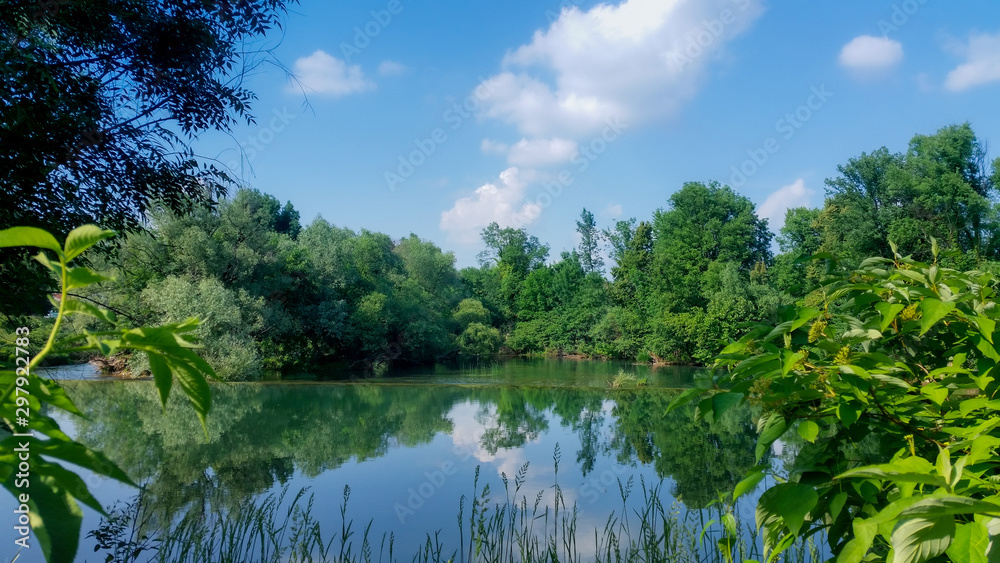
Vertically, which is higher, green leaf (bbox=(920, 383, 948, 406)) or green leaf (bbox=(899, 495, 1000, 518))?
green leaf (bbox=(920, 383, 948, 406))

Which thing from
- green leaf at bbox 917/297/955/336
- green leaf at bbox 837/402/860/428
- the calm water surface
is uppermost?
green leaf at bbox 917/297/955/336

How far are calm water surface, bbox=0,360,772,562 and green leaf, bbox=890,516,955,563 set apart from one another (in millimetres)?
3128

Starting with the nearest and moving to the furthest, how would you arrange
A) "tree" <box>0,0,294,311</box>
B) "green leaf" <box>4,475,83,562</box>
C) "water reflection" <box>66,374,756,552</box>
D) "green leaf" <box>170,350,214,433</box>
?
1. "green leaf" <box>4,475,83,562</box>
2. "green leaf" <box>170,350,214,433</box>
3. "tree" <box>0,0,294,311</box>
4. "water reflection" <box>66,374,756,552</box>

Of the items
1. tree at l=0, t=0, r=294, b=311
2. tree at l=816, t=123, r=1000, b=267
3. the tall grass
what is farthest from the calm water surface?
tree at l=816, t=123, r=1000, b=267

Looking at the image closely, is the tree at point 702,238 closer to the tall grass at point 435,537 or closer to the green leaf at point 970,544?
the tall grass at point 435,537

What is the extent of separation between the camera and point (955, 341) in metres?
1.40

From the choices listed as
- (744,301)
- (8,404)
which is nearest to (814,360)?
(8,404)

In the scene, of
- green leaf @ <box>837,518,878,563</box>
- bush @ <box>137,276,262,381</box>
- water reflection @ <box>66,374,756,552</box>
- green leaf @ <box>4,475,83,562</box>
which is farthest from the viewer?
bush @ <box>137,276,262,381</box>

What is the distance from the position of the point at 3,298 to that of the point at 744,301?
97.2 feet

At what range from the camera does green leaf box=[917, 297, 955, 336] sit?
3.23 ft

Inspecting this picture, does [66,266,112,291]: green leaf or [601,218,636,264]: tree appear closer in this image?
[66,266,112,291]: green leaf

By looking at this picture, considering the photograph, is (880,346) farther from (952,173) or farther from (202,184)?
(952,173)

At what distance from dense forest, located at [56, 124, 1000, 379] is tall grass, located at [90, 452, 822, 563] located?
456 centimetres

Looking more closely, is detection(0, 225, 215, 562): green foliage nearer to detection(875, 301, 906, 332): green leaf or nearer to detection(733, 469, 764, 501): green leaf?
detection(733, 469, 764, 501): green leaf
